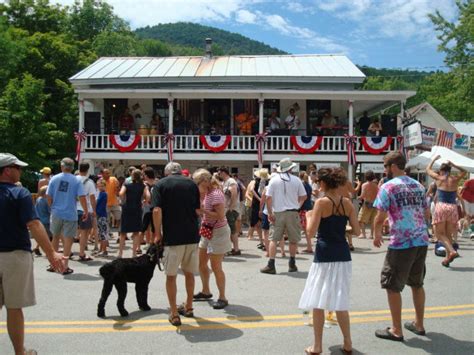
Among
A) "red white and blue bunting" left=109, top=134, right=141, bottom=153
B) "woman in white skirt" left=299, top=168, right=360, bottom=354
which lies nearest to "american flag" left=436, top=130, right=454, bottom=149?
"red white and blue bunting" left=109, top=134, right=141, bottom=153

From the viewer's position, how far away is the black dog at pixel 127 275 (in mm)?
5840

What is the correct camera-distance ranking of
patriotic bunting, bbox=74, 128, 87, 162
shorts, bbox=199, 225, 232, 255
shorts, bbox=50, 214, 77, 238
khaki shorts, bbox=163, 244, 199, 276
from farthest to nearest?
patriotic bunting, bbox=74, 128, 87, 162
shorts, bbox=50, 214, 77, 238
shorts, bbox=199, 225, 232, 255
khaki shorts, bbox=163, 244, 199, 276

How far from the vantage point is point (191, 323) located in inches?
221

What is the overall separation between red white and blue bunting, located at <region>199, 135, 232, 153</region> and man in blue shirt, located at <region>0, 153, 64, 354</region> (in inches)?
607

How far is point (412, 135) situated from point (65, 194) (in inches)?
570

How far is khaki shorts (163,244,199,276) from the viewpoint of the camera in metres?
5.56

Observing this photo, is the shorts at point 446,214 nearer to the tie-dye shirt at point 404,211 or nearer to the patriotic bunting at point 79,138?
the tie-dye shirt at point 404,211

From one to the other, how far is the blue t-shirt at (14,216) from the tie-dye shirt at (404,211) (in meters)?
3.54

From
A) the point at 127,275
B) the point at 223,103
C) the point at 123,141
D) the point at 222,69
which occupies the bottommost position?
the point at 127,275

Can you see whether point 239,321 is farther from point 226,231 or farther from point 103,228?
point 103,228

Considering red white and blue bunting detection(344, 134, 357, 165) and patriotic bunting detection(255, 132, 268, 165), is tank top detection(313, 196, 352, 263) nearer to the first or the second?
patriotic bunting detection(255, 132, 268, 165)

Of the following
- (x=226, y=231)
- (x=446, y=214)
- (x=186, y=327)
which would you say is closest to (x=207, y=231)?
(x=226, y=231)

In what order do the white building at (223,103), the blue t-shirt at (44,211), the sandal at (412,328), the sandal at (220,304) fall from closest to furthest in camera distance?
the sandal at (412,328)
the sandal at (220,304)
the blue t-shirt at (44,211)
the white building at (223,103)

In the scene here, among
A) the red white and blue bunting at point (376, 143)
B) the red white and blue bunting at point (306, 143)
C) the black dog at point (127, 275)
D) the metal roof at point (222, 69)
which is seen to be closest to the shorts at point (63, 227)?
the black dog at point (127, 275)
